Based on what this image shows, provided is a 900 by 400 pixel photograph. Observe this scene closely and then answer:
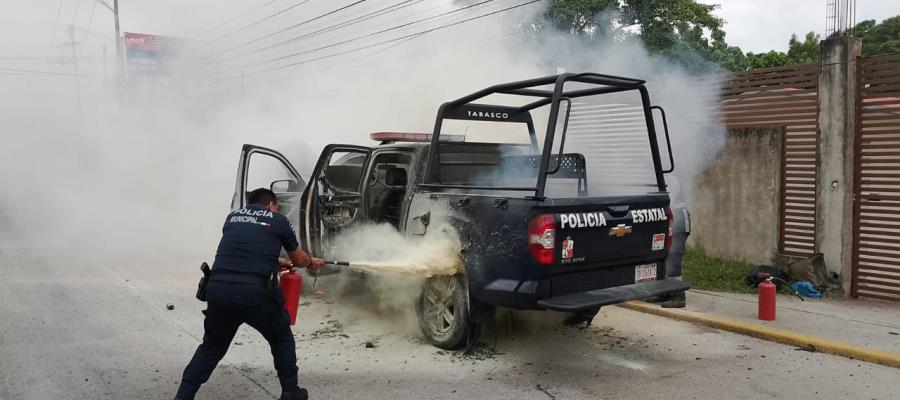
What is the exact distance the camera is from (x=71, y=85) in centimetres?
2522

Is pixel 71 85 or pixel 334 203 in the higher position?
pixel 71 85

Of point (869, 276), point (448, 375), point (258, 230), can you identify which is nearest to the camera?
point (258, 230)

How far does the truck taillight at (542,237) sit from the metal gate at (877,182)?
457 cm

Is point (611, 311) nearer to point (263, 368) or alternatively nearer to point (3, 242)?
point (263, 368)

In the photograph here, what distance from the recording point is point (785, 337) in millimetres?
5398

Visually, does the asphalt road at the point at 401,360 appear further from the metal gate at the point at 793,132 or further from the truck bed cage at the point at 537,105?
the metal gate at the point at 793,132

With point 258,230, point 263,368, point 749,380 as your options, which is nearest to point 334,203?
point 263,368

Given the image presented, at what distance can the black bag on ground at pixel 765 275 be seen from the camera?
285 inches

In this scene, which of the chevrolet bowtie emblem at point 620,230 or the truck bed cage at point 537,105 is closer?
the truck bed cage at point 537,105

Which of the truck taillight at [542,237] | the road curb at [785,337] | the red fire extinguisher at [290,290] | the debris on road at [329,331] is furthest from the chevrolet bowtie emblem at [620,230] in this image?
the debris on road at [329,331]

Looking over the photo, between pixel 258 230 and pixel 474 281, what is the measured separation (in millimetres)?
1587

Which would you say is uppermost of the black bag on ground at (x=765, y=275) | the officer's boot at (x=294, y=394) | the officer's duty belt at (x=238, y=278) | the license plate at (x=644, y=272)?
the officer's duty belt at (x=238, y=278)

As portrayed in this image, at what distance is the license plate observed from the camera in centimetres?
492

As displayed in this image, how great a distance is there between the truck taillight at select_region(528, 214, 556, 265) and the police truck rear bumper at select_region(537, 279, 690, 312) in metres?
0.29
